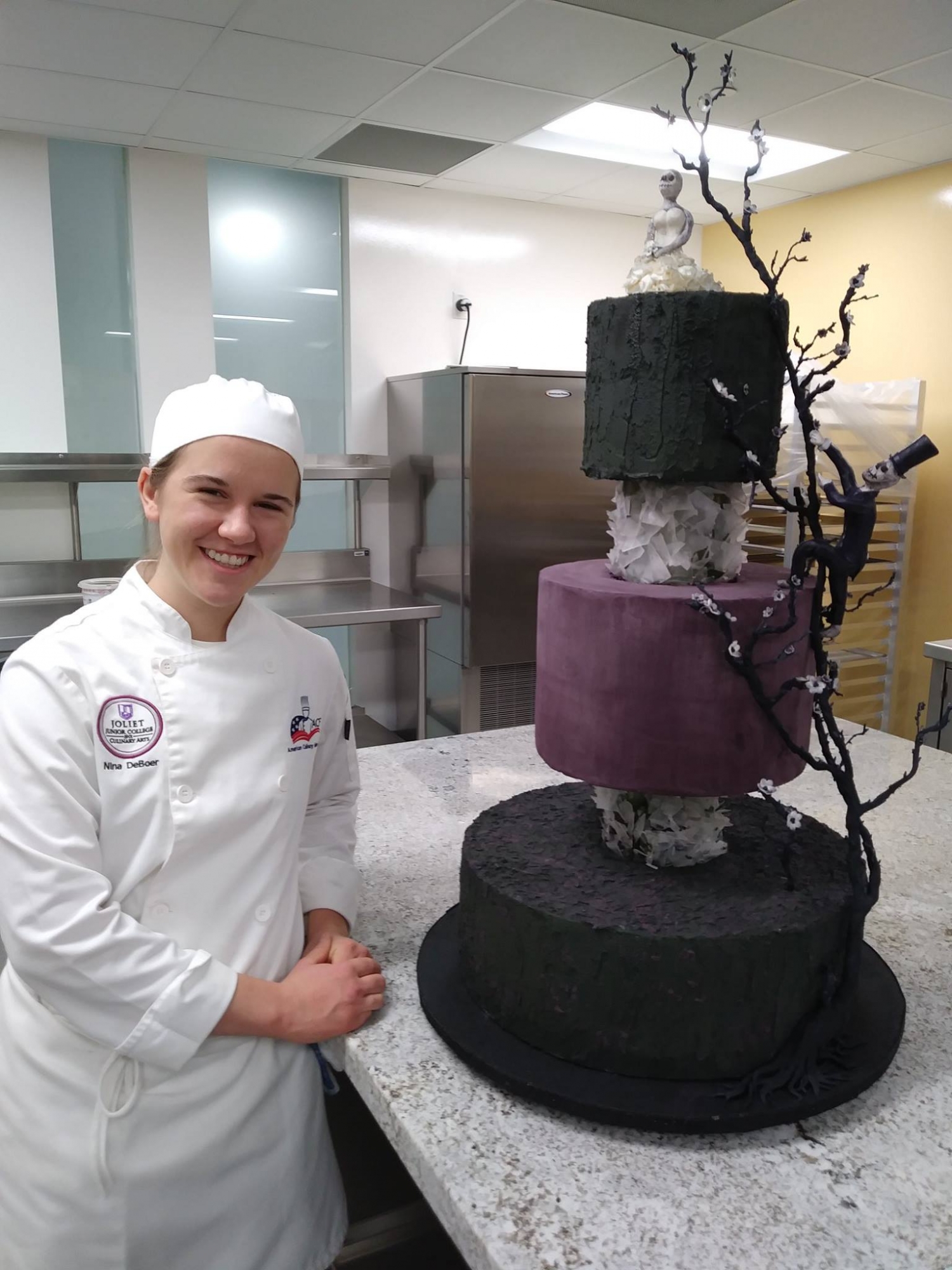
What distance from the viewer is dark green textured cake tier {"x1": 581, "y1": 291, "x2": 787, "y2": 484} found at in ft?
3.21

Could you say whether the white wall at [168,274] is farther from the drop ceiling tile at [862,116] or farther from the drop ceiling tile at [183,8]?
the drop ceiling tile at [862,116]

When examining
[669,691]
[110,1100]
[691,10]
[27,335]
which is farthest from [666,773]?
[27,335]

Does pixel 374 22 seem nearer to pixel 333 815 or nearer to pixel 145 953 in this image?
pixel 333 815

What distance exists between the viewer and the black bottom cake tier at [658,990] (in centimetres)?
94

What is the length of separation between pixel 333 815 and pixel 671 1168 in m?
0.58

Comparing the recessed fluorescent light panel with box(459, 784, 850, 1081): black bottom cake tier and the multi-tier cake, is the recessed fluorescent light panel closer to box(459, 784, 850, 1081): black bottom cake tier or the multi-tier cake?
the multi-tier cake

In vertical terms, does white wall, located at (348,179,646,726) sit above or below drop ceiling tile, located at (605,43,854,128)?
below

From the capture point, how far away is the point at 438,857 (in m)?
1.52

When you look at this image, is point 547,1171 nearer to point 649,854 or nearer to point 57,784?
point 649,854

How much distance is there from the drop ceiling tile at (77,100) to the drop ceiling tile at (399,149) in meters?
0.63

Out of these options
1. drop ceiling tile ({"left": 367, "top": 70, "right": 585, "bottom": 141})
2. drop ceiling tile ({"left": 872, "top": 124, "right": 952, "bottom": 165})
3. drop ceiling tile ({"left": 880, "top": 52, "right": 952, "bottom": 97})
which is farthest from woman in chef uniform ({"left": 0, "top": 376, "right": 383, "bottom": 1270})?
drop ceiling tile ({"left": 872, "top": 124, "right": 952, "bottom": 165})

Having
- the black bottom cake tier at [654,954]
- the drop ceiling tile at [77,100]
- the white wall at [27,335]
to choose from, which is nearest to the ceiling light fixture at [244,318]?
the white wall at [27,335]

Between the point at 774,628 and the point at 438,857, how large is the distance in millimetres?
756

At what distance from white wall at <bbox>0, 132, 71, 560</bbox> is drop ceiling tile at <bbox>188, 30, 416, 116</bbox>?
869mm
